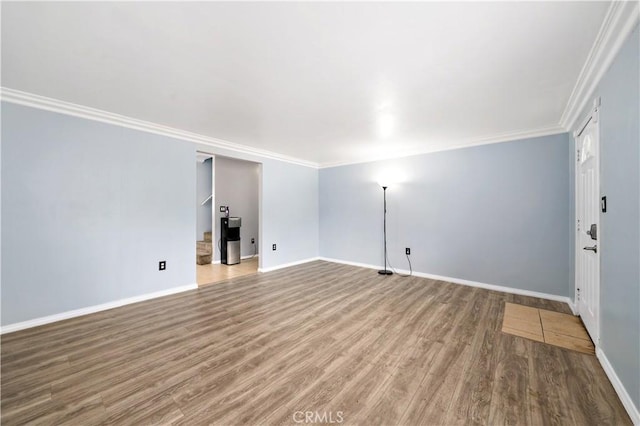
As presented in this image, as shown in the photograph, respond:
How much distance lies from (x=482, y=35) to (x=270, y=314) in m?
3.12

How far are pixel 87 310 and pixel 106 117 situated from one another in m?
2.29

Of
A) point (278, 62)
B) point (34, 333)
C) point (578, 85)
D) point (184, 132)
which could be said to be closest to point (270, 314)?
point (34, 333)

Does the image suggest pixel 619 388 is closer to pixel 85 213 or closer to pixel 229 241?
pixel 85 213

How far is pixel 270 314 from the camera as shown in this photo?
2830 millimetres

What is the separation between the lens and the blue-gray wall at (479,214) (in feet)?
10.7

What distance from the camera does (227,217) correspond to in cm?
568

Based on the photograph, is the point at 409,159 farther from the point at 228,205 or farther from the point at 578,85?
the point at 228,205

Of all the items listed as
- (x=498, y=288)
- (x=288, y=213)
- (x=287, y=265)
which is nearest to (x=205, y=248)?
(x=287, y=265)

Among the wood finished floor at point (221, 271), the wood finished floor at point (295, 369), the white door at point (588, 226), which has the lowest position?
the wood finished floor at point (295, 369)

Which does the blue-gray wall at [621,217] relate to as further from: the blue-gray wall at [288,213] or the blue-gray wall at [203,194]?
the blue-gray wall at [203,194]

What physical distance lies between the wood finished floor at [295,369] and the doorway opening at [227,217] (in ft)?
7.64

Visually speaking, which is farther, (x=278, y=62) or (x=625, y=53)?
(x=278, y=62)

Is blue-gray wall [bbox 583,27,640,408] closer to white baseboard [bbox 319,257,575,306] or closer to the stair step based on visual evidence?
white baseboard [bbox 319,257,575,306]

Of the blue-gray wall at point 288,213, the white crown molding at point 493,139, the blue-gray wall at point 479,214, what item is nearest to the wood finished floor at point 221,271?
the blue-gray wall at point 288,213
